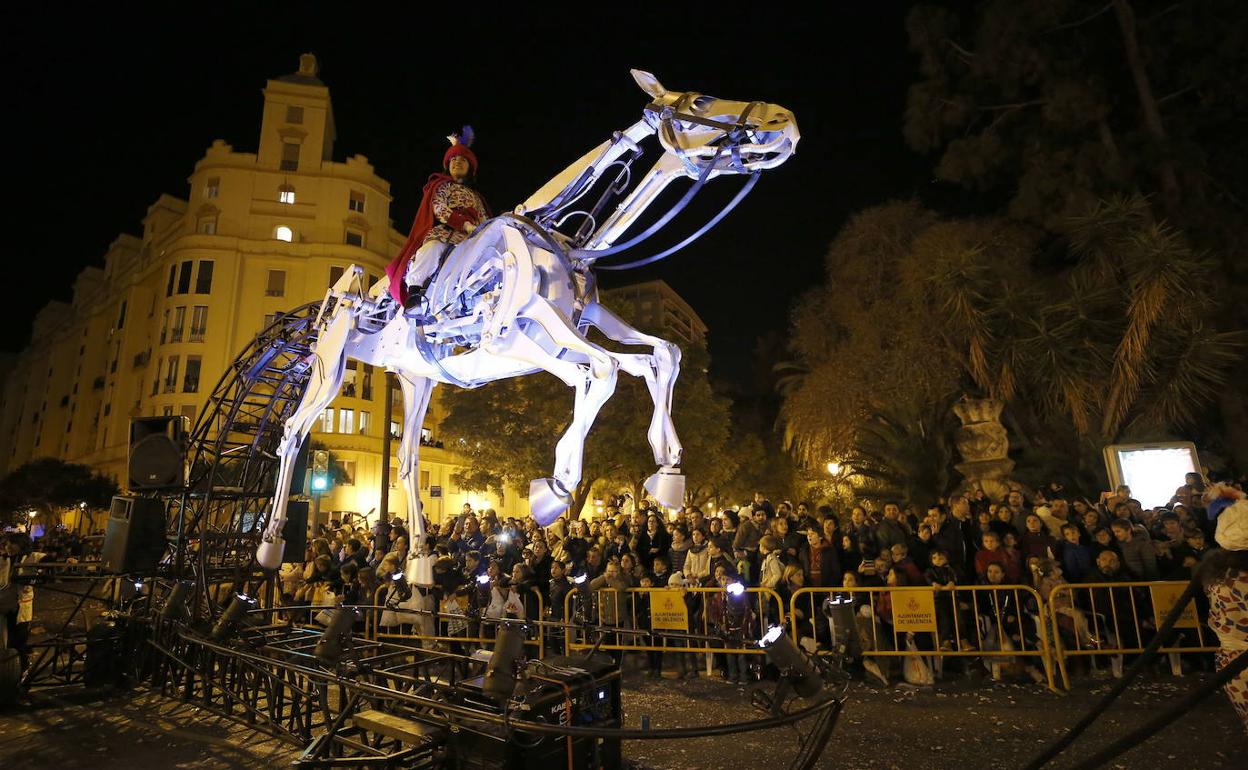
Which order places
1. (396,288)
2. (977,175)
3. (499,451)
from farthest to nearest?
1. (499,451)
2. (977,175)
3. (396,288)

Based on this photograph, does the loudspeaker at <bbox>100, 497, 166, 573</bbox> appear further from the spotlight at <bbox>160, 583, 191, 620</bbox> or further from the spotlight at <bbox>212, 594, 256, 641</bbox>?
the spotlight at <bbox>212, 594, 256, 641</bbox>

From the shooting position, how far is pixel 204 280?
1355 inches

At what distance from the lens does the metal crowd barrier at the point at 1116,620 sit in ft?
21.6

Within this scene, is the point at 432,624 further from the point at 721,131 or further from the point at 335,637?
the point at 721,131

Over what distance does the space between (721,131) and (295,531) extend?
25.2ft

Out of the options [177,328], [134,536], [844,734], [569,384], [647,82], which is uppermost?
[177,328]

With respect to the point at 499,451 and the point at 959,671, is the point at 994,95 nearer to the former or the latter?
the point at 959,671

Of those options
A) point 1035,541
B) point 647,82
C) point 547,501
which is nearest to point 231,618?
point 547,501

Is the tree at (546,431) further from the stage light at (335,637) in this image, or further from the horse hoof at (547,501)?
the horse hoof at (547,501)

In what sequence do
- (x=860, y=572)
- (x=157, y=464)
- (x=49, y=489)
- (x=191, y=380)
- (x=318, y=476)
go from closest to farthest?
(x=860, y=572), (x=157, y=464), (x=318, y=476), (x=49, y=489), (x=191, y=380)

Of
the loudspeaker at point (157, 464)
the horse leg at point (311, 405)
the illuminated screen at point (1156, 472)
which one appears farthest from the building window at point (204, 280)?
the illuminated screen at point (1156, 472)

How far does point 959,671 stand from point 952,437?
8031mm

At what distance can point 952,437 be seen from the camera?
14.4 metres

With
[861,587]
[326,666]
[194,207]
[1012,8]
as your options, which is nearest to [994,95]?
[1012,8]
